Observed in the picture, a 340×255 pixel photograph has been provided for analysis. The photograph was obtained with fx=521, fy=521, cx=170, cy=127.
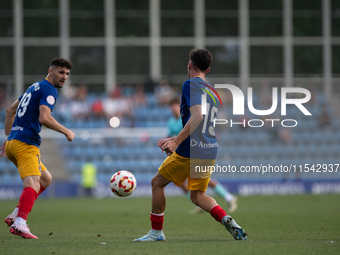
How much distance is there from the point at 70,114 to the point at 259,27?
9586mm

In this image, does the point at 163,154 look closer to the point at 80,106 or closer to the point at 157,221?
the point at 80,106

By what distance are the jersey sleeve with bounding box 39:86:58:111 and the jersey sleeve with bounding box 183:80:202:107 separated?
2.01m

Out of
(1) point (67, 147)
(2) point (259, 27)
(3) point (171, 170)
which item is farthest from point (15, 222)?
(2) point (259, 27)

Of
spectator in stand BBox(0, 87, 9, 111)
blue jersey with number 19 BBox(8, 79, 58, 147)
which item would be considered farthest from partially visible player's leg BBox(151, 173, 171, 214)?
spectator in stand BBox(0, 87, 9, 111)

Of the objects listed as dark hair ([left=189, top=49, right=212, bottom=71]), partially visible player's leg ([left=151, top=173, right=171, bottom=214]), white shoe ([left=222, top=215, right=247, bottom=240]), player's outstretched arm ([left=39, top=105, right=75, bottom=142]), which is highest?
dark hair ([left=189, top=49, right=212, bottom=71])

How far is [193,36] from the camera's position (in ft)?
78.4

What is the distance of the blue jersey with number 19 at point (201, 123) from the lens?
19.7 ft

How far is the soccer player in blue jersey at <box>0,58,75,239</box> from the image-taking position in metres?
6.90

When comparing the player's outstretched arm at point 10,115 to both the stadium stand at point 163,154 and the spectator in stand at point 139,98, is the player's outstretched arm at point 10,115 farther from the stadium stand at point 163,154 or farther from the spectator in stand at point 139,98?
the spectator in stand at point 139,98

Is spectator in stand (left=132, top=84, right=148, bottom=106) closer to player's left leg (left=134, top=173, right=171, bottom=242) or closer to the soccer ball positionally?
the soccer ball

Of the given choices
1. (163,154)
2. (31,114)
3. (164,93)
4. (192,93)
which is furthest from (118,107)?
(192,93)

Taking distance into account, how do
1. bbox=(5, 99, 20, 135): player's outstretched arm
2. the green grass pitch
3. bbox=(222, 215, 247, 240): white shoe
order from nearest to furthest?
the green grass pitch → bbox=(222, 215, 247, 240): white shoe → bbox=(5, 99, 20, 135): player's outstretched arm

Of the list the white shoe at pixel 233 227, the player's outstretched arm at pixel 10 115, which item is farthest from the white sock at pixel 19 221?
the white shoe at pixel 233 227

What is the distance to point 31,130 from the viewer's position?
23.5 ft
